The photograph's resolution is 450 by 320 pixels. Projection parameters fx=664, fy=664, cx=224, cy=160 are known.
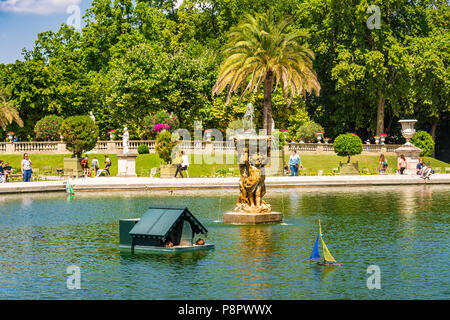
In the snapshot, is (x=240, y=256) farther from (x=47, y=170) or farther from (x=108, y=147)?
(x=108, y=147)

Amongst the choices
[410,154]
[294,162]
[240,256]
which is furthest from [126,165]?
[240,256]

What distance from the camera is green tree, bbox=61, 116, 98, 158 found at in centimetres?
4819

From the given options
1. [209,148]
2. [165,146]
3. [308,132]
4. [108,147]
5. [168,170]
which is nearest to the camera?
[168,170]

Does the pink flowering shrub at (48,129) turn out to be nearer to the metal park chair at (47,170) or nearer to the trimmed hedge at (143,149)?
the metal park chair at (47,170)

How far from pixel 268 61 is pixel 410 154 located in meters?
11.5

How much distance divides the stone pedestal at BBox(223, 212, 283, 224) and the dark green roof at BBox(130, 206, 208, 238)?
4920 millimetres

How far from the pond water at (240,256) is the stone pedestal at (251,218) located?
1.38 ft

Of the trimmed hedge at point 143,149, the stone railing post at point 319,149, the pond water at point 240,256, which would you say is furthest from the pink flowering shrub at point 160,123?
the pond water at point 240,256

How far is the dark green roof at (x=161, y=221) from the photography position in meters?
15.3

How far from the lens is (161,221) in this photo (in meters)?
15.5

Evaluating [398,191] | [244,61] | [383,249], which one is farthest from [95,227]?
[244,61]

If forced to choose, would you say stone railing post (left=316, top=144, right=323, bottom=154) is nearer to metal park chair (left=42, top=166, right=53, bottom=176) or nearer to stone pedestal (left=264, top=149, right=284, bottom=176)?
stone pedestal (left=264, top=149, right=284, bottom=176)

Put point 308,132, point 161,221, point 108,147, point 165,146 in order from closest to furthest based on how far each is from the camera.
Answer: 1. point 161,221
2. point 165,146
3. point 108,147
4. point 308,132

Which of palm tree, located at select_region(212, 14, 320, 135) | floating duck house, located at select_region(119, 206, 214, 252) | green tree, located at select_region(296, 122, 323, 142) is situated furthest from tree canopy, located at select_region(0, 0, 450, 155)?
floating duck house, located at select_region(119, 206, 214, 252)
